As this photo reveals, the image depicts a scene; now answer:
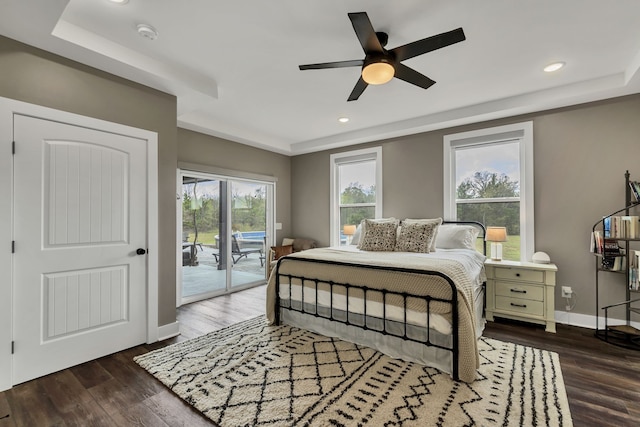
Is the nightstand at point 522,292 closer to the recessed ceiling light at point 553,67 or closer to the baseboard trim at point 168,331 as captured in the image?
the recessed ceiling light at point 553,67

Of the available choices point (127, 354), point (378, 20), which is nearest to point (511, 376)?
point (378, 20)

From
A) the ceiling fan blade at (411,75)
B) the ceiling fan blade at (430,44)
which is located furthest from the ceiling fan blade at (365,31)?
the ceiling fan blade at (411,75)

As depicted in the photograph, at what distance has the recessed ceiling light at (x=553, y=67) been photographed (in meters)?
2.76

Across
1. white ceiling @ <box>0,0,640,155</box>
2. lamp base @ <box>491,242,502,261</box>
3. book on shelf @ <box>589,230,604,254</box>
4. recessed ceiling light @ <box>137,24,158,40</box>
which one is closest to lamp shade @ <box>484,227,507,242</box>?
lamp base @ <box>491,242,502,261</box>

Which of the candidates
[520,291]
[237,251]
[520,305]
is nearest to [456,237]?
[520,291]

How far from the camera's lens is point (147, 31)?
88.1 inches

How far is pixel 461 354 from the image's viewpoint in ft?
6.84

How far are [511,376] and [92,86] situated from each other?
4.09m

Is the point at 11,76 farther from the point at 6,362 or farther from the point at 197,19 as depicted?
the point at 6,362

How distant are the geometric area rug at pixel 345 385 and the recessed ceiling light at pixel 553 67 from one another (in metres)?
2.63

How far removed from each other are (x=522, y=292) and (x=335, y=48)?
3.24m

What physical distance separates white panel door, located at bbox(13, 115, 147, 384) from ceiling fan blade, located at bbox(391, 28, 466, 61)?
97.1 inches

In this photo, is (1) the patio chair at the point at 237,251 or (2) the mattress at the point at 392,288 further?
(1) the patio chair at the point at 237,251

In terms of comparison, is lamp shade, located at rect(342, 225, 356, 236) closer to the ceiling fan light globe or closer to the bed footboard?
the bed footboard
